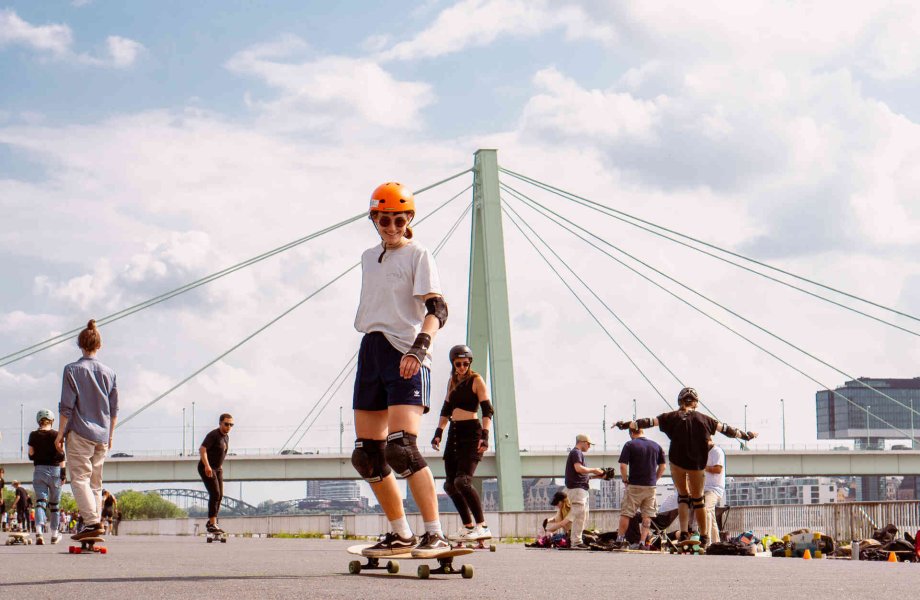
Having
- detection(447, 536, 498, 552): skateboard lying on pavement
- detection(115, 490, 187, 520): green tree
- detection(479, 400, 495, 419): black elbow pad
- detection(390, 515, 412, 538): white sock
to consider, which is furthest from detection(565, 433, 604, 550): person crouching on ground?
detection(115, 490, 187, 520): green tree

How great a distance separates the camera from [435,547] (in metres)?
6.46

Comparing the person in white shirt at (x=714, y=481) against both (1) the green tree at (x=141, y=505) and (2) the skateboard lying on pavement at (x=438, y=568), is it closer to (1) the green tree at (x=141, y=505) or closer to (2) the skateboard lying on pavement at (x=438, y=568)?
(2) the skateboard lying on pavement at (x=438, y=568)

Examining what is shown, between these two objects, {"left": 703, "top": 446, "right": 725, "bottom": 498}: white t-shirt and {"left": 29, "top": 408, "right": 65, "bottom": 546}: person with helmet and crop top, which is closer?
{"left": 29, "top": 408, "right": 65, "bottom": 546}: person with helmet and crop top

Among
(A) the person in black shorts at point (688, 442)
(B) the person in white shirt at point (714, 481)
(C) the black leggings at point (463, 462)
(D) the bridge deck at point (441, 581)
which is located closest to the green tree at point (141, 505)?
(B) the person in white shirt at point (714, 481)

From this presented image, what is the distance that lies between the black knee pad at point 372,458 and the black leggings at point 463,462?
378 centimetres

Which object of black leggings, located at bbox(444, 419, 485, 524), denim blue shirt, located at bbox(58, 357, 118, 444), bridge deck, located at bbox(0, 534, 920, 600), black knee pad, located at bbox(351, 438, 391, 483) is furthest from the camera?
black leggings, located at bbox(444, 419, 485, 524)

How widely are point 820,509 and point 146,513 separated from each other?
13673cm

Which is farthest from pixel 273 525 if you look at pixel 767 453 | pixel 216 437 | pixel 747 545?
pixel 767 453

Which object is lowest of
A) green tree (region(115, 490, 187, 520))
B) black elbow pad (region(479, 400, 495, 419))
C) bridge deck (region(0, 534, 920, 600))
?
green tree (region(115, 490, 187, 520))

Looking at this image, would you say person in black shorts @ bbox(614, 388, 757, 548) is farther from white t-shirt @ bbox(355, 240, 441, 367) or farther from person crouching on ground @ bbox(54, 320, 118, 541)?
white t-shirt @ bbox(355, 240, 441, 367)

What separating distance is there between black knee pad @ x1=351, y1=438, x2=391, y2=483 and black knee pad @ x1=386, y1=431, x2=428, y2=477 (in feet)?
0.83

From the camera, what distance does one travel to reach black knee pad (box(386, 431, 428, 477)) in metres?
6.42

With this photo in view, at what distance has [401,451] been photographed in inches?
253

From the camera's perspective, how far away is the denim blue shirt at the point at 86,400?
994 centimetres
